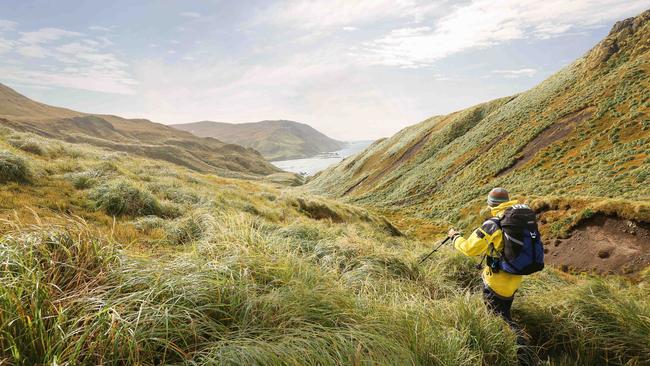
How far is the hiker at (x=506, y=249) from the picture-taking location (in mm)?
4004

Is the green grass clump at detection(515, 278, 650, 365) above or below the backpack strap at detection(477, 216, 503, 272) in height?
below

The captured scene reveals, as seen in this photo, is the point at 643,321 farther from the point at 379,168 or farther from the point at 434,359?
the point at 379,168

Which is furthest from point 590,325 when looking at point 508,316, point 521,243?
point 521,243

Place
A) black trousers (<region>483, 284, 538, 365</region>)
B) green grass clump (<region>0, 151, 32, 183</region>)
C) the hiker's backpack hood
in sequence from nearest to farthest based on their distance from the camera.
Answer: black trousers (<region>483, 284, 538, 365</region>) → the hiker's backpack hood → green grass clump (<region>0, 151, 32, 183</region>)

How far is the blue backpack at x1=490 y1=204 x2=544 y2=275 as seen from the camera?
3.99 m

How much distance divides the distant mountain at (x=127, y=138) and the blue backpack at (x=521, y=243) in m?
104

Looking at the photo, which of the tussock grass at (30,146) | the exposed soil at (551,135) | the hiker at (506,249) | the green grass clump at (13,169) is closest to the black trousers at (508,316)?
the hiker at (506,249)

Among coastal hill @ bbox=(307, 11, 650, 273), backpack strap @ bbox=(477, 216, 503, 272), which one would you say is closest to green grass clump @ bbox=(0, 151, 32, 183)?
backpack strap @ bbox=(477, 216, 503, 272)

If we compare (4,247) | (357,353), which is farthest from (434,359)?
(4,247)

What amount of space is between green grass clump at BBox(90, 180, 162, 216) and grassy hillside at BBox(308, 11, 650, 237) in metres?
20.1

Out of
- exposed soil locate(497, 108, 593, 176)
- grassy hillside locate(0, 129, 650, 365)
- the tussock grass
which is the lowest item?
grassy hillside locate(0, 129, 650, 365)

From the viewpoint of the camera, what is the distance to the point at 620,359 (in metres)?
3.47

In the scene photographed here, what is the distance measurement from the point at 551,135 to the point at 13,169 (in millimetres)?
43140

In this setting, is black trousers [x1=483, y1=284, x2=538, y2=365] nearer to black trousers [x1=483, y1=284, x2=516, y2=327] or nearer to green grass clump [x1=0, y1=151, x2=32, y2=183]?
black trousers [x1=483, y1=284, x2=516, y2=327]
